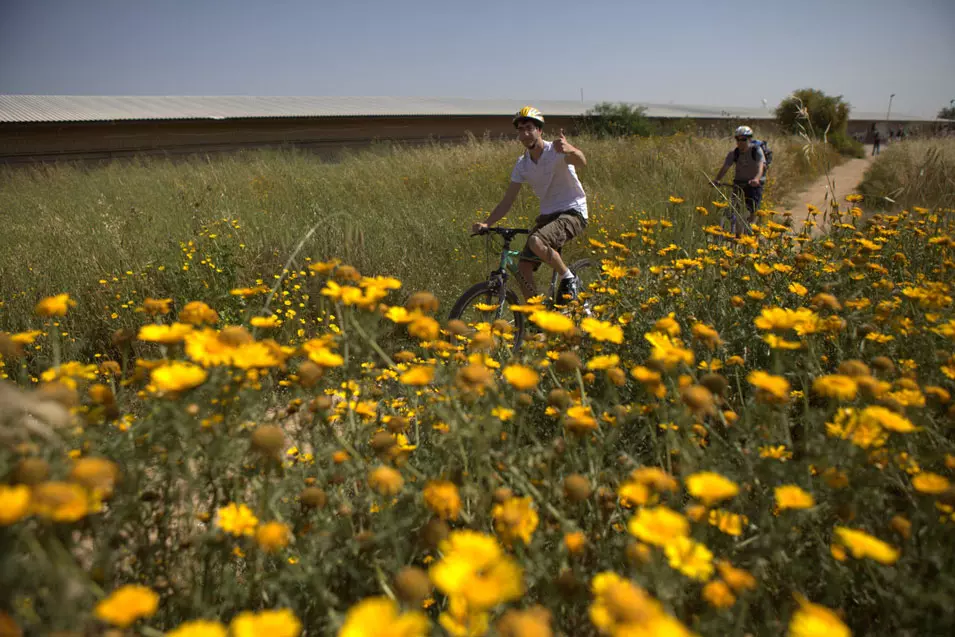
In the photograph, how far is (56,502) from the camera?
34.1 inches

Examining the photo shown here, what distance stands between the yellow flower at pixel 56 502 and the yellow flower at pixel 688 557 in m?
1.05

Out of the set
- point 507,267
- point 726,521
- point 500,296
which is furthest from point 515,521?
point 507,267

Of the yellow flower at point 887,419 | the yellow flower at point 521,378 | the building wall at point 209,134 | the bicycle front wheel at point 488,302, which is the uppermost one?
the building wall at point 209,134

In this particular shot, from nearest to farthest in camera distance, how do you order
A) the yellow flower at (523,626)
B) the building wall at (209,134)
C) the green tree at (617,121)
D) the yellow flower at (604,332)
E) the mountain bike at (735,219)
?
the yellow flower at (523,626)
the yellow flower at (604,332)
the mountain bike at (735,219)
the building wall at (209,134)
the green tree at (617,121)

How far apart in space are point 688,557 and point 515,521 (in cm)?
36

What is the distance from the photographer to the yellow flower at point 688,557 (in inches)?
41.5

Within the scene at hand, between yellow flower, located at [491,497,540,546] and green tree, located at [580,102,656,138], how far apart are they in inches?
1006

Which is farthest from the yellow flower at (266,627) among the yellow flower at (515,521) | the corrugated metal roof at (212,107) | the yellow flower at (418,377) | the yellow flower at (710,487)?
the corrugated metal roof at (212,107)

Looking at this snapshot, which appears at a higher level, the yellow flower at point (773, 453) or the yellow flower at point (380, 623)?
the yellow flower at point (380, 623)

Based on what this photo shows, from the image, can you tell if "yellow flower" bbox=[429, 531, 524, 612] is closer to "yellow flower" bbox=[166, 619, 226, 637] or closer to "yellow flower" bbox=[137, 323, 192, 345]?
"yellow flower" bbox=[166, 619, 226, 637]

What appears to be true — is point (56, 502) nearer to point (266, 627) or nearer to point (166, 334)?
point (266, 627)

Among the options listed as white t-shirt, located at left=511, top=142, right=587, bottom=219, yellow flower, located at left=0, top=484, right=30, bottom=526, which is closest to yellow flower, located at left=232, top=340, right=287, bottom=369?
yellow flower, located at left=0, top=484, right=30, bottom=526

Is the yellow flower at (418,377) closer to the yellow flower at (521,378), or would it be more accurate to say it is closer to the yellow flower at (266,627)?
the yellow flower at (521,378)

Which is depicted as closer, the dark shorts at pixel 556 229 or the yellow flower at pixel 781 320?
the yellow flower at pixel 781 320
